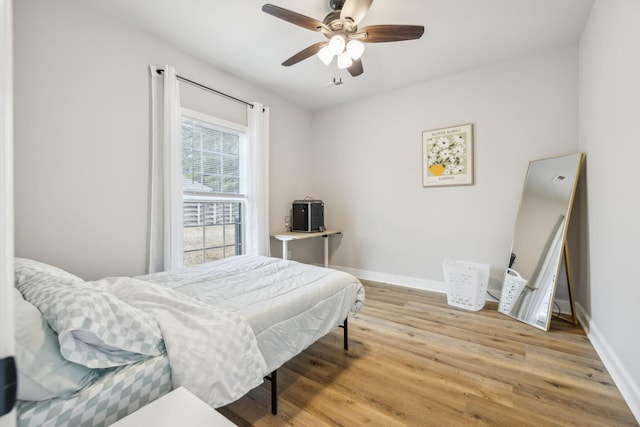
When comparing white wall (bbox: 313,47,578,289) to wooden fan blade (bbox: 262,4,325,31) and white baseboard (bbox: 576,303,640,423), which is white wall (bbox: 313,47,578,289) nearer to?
white baseboard (bbox: 576,303,640,423)

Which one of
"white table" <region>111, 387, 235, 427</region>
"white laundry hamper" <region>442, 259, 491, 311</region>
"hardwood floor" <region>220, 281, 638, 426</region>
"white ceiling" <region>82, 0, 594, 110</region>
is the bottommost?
"hardwood floor" <region>220, 281, 638, 426</region>

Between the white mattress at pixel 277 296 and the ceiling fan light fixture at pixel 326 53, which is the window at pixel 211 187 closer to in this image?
the white mattress at pixel 277 296

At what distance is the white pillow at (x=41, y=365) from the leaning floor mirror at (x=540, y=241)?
3.05 m

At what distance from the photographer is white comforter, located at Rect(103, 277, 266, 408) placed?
3.34 ft

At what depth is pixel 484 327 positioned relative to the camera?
2428 mm

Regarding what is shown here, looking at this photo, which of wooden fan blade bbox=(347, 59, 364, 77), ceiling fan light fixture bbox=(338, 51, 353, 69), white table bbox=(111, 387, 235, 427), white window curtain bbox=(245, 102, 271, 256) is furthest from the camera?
white window curtain bbox=(245, 102, 271, 256)

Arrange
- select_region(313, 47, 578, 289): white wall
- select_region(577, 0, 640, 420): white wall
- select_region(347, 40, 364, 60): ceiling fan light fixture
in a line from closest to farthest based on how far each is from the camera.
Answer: select_region(577, 0, 640, 420): white wall
select_region(347, 40, 364, 60): ceiling fan light fixture
select_region(313, 47, 578, 289): white wall

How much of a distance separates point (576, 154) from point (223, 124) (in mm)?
3372

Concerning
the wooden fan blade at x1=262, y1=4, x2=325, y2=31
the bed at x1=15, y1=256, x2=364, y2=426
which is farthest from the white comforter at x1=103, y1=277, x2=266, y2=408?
the wooden fan blade at x1=262, y1=4, x2=325, y2=31

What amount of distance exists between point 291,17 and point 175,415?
2087 millimetres

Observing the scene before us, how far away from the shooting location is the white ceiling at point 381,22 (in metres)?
2.09

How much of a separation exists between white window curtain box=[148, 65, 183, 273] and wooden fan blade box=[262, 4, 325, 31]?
1276 mm

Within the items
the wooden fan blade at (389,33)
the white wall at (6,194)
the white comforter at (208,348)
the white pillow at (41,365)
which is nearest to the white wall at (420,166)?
the wooden fan blade at (389,33)

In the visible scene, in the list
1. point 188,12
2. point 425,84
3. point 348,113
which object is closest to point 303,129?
point 348,113
